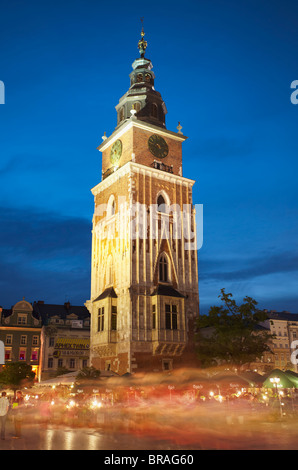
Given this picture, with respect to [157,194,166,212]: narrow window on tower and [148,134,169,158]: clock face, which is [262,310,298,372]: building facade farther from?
[148,134,169,158]: clock face

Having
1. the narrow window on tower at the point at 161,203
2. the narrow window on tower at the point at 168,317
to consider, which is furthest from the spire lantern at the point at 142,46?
the narrow window on tower at the point at 168,317

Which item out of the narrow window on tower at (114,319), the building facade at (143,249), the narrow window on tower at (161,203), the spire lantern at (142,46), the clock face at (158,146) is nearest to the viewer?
the building facade at (143,249)

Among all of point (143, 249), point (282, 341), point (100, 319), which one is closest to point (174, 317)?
point (143, 249)

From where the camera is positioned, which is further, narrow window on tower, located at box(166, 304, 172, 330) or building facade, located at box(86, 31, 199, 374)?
narrow window on tower, located at box(166, 304, 172, 330)

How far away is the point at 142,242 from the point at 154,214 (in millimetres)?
3424

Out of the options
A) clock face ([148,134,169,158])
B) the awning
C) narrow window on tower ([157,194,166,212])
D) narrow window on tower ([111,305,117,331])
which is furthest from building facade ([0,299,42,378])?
clock face ([148,134,169,158])

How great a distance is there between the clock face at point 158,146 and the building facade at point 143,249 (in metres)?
0.12

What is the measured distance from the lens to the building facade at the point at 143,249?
4031 cm

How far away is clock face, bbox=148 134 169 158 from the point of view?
46.9m

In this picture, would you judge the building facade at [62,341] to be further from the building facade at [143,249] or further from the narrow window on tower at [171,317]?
the narrow window on tower at [171,317]

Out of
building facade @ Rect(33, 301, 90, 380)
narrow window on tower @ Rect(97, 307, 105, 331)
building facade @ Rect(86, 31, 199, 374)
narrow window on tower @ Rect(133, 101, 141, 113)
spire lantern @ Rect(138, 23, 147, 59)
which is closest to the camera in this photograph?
building facade @ Rect(86, 31, 199, 374)

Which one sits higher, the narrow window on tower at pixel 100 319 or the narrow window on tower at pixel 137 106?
the narrow window on tower at pixel 137 106

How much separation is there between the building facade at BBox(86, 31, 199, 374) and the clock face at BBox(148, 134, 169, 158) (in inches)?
4.6

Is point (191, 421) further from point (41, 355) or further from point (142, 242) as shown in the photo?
point (41, 355)
